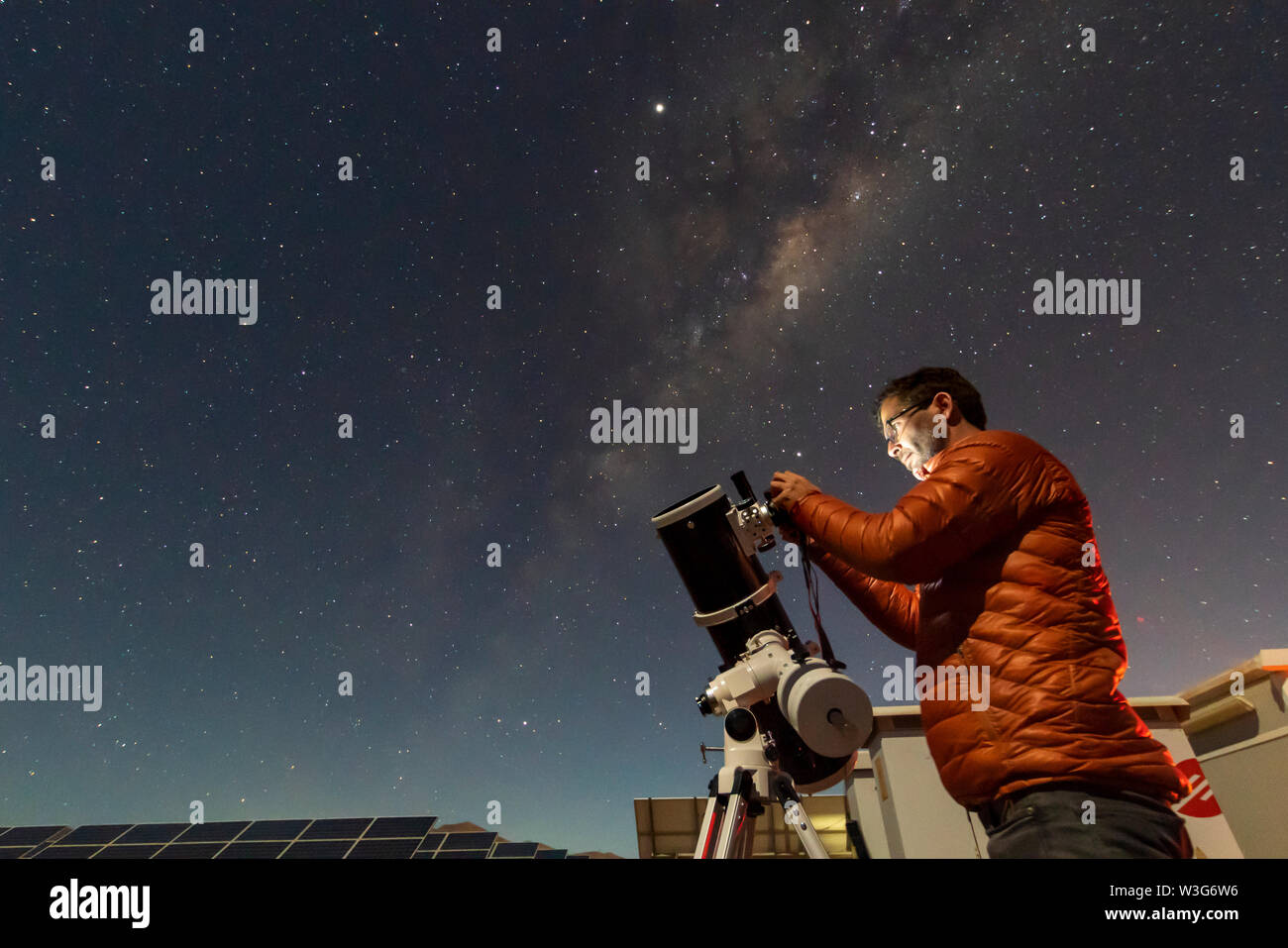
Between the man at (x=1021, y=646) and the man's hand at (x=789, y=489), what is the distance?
1 centimetres

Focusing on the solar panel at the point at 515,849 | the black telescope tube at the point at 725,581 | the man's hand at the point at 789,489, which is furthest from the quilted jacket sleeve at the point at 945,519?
the solar panel at the point at 515,849

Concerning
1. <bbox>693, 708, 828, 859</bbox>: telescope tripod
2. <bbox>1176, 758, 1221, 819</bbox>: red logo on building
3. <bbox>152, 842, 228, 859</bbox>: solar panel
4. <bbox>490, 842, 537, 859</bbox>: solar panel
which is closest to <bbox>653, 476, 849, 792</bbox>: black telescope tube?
<bbox>693, 708, 828, 859</bbox>: telescope tripod

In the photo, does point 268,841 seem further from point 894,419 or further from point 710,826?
point 894,419

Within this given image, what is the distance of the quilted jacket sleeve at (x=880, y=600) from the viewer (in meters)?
2.76

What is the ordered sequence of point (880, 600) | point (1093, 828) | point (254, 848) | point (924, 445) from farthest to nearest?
point (254, 848) < point (880, 600) < point (924, 445) < point (1093, 828)

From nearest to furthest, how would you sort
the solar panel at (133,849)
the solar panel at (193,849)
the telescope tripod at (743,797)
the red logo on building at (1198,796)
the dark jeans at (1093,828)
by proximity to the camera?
the dark jeans at (1093,828)
the telescope tripod at (743,797)
the red logo on building at (1198,796)
the solar panel at (193,849)
the solar panel at (133,849)

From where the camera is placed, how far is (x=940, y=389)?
267 cm

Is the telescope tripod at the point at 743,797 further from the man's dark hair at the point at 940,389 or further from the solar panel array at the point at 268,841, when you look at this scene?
the solar panel array at the point at 268,841

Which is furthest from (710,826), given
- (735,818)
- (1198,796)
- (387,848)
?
(387,848)

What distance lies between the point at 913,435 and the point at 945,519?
713mm

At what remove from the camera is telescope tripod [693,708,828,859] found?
6.95ft
